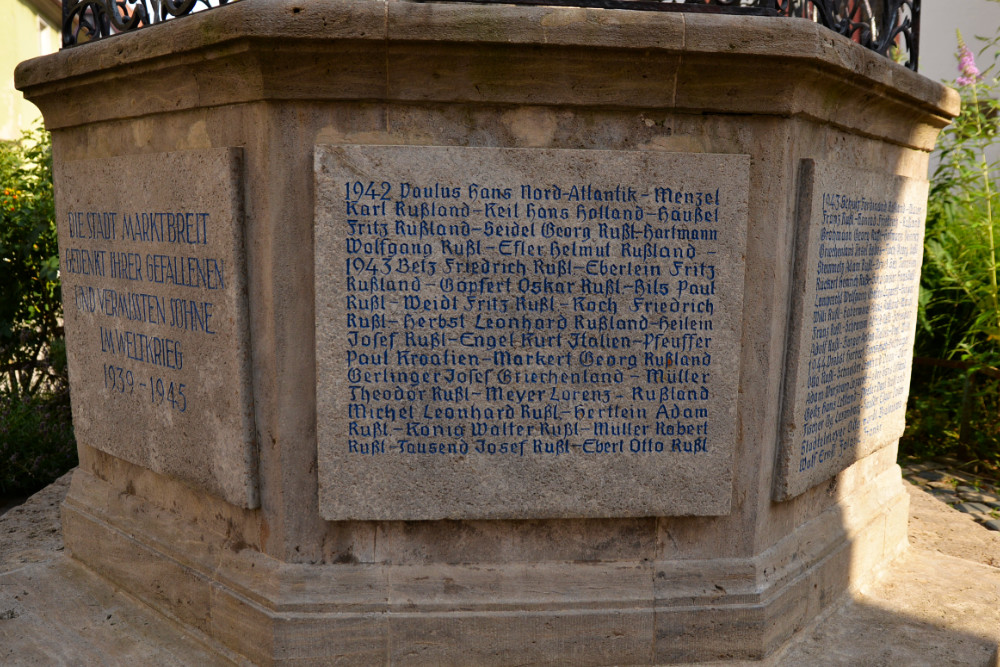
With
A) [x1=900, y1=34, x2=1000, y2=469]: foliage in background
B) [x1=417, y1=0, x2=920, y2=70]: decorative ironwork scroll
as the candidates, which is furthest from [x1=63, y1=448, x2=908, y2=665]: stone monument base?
[x1=900, y1=34, x2=1000, y2=469]: foliage in background

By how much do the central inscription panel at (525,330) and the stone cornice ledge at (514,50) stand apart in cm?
22

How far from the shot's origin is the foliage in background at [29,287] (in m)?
6.23

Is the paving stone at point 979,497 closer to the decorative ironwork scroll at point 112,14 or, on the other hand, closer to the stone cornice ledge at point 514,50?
the stone cornice ledge at point 514,50

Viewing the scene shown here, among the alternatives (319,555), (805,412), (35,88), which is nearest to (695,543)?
(805,412)

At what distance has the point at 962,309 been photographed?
19.9 ft

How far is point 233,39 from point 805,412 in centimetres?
252

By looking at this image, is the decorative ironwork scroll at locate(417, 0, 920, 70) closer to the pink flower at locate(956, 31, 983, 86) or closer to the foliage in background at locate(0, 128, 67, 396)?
the pink flower at locate(956, 31, 983, 86)

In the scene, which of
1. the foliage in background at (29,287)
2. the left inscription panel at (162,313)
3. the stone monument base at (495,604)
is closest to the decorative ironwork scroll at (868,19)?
the stone monument base at (495,604)

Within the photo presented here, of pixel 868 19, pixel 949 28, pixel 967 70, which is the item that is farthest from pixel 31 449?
pixel 949 28

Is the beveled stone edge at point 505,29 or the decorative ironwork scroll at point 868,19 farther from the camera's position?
the decorative ironwork scroll at point 868,19

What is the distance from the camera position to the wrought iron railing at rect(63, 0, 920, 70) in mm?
2646

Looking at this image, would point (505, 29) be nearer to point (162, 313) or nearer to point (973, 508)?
point (162, 313)

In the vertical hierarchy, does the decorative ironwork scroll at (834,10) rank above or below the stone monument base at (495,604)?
above

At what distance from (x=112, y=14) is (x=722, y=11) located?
2.47 metres
